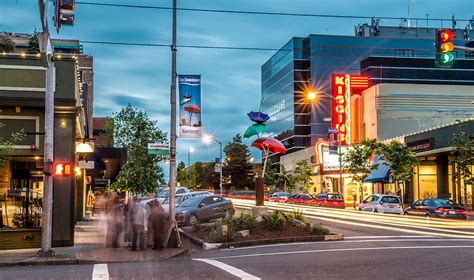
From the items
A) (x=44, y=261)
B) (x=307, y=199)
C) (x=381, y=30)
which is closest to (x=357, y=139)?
(x=307, y=199)

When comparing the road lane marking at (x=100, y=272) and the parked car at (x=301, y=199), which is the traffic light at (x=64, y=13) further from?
the parked car at (x=301, y=199)

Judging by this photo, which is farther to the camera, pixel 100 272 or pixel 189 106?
pixel 189 106

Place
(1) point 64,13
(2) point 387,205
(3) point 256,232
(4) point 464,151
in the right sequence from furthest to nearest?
(2) point 387,205 < (4) point 464,151 < (3) point 256,232 < (1) point 64,13

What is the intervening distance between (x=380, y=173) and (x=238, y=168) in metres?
59.1

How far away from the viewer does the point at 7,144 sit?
17891mm

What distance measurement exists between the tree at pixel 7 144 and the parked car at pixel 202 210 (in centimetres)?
1020

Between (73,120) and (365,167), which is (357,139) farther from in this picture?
(73,120)

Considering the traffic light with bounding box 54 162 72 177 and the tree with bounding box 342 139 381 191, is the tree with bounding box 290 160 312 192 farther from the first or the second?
the traffic light with bounding box 54 162 72 177

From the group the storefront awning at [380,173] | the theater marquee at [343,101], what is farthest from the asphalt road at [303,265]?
the theater marquee at [343,101]

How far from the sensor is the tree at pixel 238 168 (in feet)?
357

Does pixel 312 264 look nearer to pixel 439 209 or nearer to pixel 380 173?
pixel 439 209

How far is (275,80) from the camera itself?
365 feet

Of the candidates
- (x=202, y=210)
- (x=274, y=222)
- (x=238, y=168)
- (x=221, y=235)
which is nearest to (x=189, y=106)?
(x=221, y=235)

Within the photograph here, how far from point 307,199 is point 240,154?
169 ft
